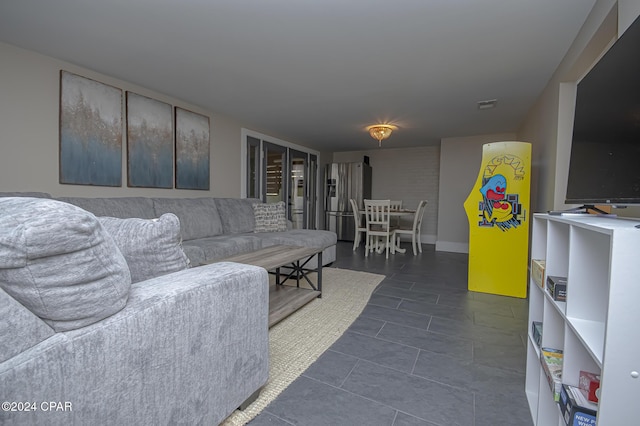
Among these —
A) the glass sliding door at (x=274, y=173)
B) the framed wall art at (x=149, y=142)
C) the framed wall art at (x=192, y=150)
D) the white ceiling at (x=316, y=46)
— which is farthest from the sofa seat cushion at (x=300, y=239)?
the white ceiling at (x=316, y=46)

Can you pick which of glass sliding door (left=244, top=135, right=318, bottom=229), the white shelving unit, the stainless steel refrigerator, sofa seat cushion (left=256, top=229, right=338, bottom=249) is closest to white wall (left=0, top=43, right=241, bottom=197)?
sofa seat cushion (left=256, top=229, right=338, bottom=249)

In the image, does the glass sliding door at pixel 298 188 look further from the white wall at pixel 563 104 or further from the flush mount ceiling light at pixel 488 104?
the white wall at pixel 563 104

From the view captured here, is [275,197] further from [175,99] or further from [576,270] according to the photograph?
[576,270]

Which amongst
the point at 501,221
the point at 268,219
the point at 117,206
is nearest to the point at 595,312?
the point at 501,221

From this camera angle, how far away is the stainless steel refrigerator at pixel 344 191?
661 cm

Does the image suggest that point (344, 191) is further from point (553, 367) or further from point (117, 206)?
point (553, 367)

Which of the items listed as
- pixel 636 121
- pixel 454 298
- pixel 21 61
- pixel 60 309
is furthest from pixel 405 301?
pixel 21 61

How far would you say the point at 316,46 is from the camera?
2.27 m

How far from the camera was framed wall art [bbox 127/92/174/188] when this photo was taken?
3.10 meters

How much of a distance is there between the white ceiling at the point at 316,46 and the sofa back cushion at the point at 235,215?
51.3 inches

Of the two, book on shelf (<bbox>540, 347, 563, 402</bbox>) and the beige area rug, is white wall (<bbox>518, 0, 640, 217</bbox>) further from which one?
the beige area rug

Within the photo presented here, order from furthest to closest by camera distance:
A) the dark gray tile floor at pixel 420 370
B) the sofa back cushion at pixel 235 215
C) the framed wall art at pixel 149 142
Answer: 1. the sofa back cushion at pixel 235 215
2. the framed wall art at pixel 149 142
3. the dark gray tile floor at pixel 420 370

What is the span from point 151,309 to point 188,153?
3.27 m

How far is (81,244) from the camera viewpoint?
2.34 ft
